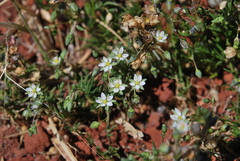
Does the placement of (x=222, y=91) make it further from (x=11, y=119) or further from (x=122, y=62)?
(x=11, y=119)

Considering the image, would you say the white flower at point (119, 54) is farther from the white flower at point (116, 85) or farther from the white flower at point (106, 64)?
the white flower at point (116, 85)

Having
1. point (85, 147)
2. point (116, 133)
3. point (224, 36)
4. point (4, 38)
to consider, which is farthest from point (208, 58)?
point (4, 38)

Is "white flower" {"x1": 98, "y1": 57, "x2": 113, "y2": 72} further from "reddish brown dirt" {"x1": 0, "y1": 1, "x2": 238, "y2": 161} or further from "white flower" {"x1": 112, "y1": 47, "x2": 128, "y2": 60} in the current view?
"reddish brown dirt" {"x1": 0, "y1": 1, "x2": 238, "y2": 161}

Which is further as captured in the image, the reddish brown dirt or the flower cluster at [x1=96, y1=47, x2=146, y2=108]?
the reddish brown dirt

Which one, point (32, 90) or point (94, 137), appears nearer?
point (32, 90)

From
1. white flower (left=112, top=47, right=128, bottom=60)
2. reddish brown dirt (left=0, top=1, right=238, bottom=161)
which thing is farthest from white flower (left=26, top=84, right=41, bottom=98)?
white flower (left=112, top=47, right=128, bottom=60)

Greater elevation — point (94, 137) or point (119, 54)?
point (119, 54)

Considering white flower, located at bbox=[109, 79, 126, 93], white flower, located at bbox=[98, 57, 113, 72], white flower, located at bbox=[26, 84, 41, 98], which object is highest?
white flower, located at bbox=[98, 57, 113, 72]

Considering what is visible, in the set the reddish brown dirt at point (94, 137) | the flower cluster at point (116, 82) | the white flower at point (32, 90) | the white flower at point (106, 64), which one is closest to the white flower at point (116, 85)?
the flower cluster at point (116, 82)

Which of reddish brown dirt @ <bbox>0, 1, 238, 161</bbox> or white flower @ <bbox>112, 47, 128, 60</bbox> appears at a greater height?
white flower @ <bbox>112, 47, 128, 60</bbox>

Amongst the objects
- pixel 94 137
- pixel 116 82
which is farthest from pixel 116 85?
pixel 94 137

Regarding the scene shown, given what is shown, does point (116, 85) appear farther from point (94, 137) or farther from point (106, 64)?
point (94, 137)
